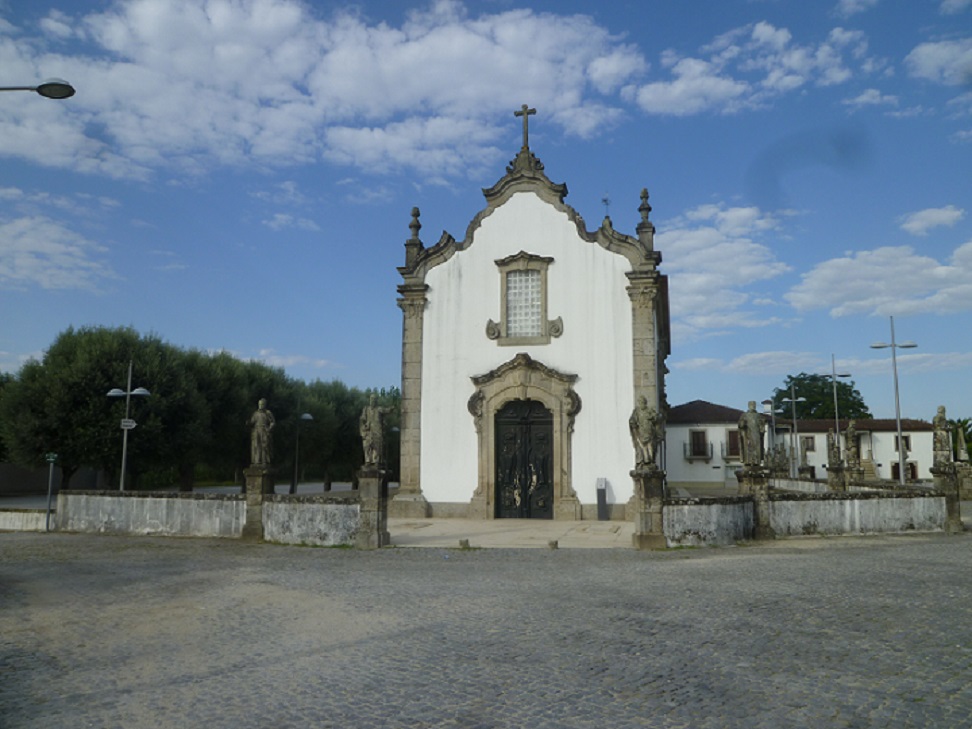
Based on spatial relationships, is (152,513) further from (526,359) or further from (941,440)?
(941,440)

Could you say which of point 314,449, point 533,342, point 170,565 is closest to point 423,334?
point 533,342

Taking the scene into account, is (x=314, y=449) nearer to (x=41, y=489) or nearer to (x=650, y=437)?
(x=41, y=489)

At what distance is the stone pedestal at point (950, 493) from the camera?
18297mm

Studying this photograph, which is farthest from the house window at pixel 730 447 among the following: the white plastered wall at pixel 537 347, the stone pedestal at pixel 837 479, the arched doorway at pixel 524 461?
the arched doorway at pixel 524 461

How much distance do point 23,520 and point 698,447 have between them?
42685mm

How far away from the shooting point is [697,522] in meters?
15.5

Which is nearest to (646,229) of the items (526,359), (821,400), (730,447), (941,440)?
(526,359)

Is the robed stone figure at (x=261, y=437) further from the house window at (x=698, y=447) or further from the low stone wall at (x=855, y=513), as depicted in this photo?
the house window at (x=698, y=447)

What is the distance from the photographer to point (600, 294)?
22.5 meters

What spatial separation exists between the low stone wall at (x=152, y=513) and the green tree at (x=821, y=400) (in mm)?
71768

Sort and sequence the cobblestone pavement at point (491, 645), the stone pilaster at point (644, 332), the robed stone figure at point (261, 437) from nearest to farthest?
the cobblestone pavement at point (491, 645) < the robed stone figure at point (261, 437) < the stone pilaster at point (644, 332)

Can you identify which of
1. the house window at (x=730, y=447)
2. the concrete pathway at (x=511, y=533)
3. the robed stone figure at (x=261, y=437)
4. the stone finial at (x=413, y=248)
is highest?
the stone finial at (x=413, y=248)

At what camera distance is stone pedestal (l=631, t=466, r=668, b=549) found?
1521cm

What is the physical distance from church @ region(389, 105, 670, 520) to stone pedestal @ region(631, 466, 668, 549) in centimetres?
592
